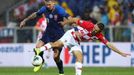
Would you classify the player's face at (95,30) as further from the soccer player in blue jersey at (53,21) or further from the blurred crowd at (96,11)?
the blurred crowd at (96,11)

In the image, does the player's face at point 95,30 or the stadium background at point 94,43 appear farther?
the stadium background at point 94,43

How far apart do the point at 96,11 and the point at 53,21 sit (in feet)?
36.2

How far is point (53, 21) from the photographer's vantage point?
19.1 meters

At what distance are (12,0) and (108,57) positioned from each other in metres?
8.42

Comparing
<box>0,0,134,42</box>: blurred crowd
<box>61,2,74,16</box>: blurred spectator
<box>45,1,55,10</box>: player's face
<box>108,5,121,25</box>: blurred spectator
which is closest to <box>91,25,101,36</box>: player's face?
<box>45,1,55,10</box>: player's face

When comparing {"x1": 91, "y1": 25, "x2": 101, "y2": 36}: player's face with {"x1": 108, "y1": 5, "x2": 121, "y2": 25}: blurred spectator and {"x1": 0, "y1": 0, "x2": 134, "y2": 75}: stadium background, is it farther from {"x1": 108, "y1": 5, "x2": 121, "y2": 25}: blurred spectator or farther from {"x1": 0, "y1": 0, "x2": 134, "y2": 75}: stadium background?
{"x1": 108, "y1": 5, "x2": 121, "y2": 25}: blurred spectator

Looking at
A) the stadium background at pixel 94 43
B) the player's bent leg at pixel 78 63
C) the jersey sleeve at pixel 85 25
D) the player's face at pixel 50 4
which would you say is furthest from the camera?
the stadium background at pixel 94 43

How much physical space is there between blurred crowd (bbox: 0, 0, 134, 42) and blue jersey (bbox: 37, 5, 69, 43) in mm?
9771

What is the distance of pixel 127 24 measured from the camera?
29062 mm

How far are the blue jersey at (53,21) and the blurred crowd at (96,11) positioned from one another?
9771 millimetres

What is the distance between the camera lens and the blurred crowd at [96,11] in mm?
29719

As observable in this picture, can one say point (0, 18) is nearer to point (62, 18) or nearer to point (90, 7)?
point (90, 7)

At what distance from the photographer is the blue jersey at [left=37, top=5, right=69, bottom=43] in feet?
61.2

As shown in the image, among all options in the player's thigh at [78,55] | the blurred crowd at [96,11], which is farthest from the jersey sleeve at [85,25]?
the blurred crowd at [96,11]
